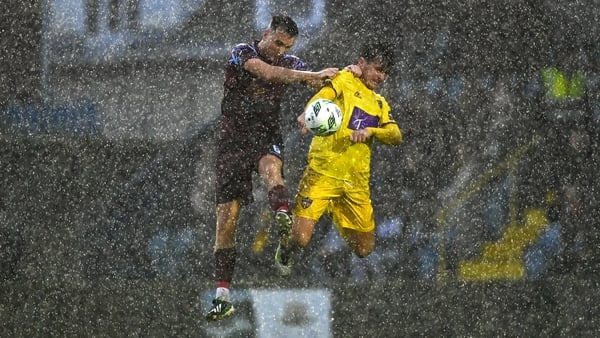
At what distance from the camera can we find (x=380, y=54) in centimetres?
586

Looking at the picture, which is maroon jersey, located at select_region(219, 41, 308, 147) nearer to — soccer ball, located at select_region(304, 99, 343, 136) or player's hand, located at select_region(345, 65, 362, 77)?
player's hand, located at select_region(345, 65, 362, 77)

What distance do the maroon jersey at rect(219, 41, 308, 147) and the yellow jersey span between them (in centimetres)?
33

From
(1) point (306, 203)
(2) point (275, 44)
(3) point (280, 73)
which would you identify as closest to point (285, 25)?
(2) point (275, 44)

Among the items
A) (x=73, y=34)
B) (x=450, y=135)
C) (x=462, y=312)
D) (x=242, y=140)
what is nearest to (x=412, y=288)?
(x=462, y=312)

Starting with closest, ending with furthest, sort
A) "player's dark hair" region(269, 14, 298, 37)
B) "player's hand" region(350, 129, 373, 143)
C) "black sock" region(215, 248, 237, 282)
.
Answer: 1. "player's hand" region(350, 129, 373, 143)
2. "player's dark hair" region(269, 14, 298, 37)
3. "black sock" region(215, 248, 237, 282)

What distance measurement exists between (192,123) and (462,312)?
399cm

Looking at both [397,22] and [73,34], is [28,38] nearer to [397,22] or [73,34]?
[73,34]

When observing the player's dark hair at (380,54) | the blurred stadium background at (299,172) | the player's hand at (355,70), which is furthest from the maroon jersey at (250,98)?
the blurred stadium background at (299,172)

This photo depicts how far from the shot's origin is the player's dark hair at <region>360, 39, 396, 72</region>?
585 cm

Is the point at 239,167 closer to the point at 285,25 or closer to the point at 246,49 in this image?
the point at 246,49

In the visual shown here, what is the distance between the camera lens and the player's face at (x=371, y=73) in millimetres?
5926

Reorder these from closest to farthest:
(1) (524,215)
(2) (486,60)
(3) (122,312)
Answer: (3) (122,312) < (1) (524,215) < (2) (486,60)

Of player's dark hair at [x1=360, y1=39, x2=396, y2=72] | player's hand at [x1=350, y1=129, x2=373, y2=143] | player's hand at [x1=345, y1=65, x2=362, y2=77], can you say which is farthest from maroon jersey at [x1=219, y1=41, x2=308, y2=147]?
player's hand at [x1=350, y1=129, x2=373, y2=143]

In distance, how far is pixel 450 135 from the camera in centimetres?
1328
